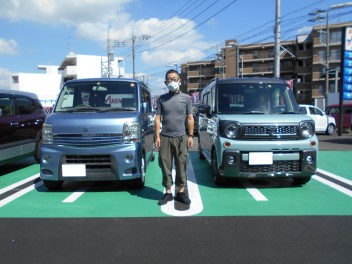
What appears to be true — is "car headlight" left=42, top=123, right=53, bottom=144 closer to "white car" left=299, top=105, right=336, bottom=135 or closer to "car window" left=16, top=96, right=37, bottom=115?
"car window" left=16, top=96, right=37, bottom=115

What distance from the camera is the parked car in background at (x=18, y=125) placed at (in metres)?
6.93

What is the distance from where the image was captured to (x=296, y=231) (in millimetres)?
3715

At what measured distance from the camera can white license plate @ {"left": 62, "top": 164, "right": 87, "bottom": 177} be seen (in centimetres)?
513

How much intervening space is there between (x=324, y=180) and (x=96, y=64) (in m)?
53.7

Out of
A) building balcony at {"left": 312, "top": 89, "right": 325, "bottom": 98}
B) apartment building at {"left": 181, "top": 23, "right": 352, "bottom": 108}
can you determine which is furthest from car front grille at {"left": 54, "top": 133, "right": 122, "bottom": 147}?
building balcony at {"left": 312, "top": 89, "right": 325, "bottom": 98}

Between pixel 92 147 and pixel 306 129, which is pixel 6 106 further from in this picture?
pixel 306 129

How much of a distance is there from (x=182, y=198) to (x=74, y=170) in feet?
5.66

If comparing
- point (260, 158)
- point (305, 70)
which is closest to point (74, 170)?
point (260, 158)

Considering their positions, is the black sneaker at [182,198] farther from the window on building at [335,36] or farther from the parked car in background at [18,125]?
the window on building at [335,36]

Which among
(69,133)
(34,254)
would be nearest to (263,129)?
(69,133)

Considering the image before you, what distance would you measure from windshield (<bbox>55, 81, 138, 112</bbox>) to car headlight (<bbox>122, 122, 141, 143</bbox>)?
1.97 feet

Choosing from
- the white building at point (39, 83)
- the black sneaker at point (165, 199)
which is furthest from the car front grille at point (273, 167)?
the white building at point (39, 83)

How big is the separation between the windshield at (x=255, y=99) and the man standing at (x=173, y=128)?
1.61 metres

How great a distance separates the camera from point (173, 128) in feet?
15.3
